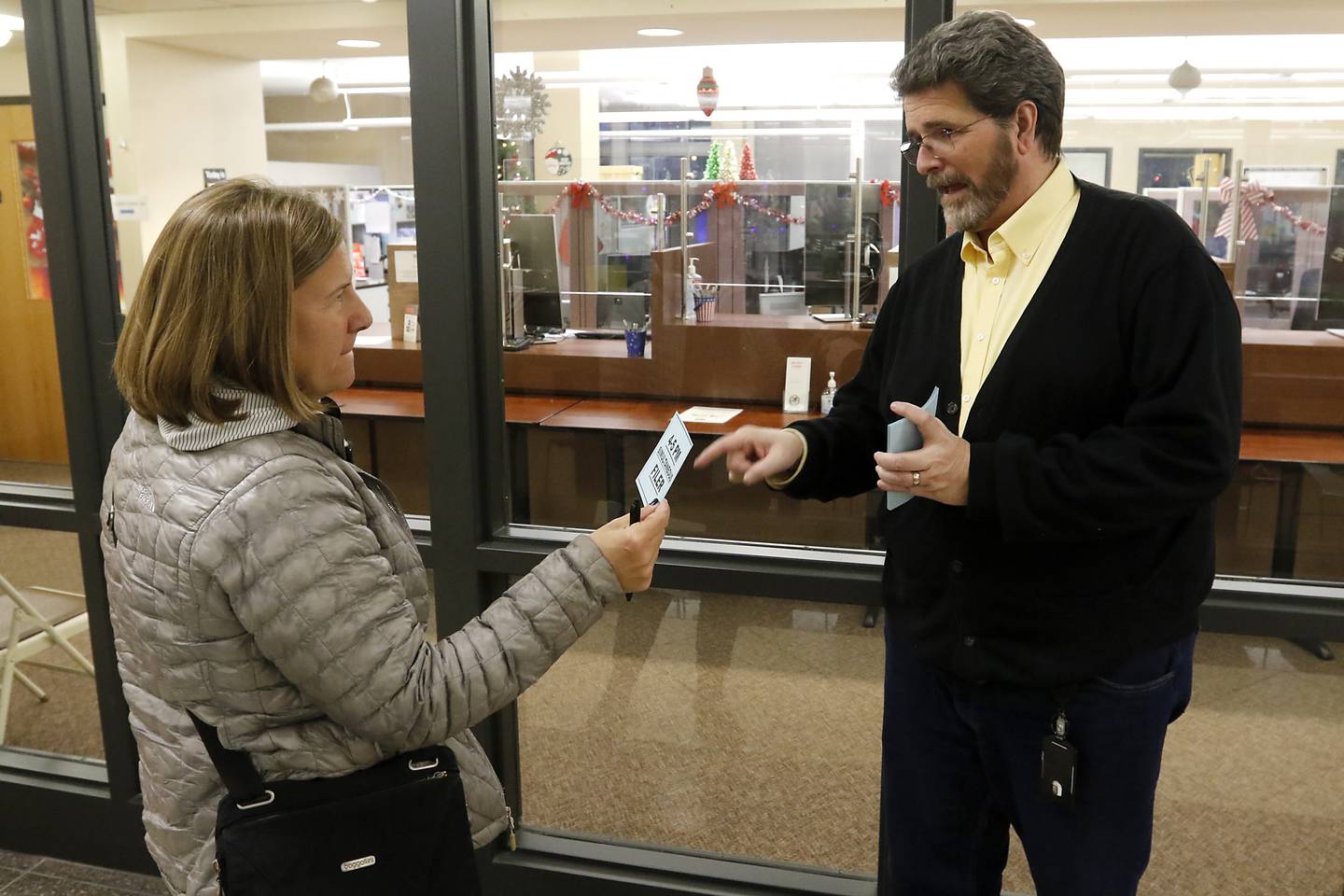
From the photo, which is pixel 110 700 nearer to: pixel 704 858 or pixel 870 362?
pixel 704 858

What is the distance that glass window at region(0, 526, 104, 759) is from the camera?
276cm

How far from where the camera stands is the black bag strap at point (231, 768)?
1217mm

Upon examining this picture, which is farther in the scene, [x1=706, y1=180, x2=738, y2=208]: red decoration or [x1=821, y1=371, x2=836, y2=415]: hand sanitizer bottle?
[x1=706, y1=180, x2=738, y2=208]: red decoration

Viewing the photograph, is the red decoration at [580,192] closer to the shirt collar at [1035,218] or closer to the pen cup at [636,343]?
the pen cup at [636,343]

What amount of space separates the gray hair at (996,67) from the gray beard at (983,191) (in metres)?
0.04

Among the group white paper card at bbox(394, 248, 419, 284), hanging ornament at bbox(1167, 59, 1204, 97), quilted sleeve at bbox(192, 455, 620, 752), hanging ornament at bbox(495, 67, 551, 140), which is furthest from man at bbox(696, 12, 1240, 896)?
white paper card at bbox(394, 248, 419, 284)

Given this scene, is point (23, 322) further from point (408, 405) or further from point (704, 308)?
point (704, 308)

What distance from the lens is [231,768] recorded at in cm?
Answer: 122

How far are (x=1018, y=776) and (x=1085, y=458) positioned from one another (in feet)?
1.49

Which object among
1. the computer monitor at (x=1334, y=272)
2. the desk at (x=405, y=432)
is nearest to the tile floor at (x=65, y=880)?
the desk at (x=405, y=432)

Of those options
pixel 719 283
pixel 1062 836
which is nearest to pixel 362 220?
pixel 719 283

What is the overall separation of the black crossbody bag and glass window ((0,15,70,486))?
156 centimetres

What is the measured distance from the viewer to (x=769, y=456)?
1542mm

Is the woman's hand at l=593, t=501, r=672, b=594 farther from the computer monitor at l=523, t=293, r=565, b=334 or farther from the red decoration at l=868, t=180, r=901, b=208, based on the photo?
the computer monitor at l=523, t=293, r=565, b=334
